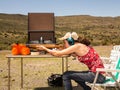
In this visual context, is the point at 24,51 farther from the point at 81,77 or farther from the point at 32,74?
the point at 32,74

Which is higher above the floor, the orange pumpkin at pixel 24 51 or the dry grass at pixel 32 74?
the orange pumpkin at pixel 24 51

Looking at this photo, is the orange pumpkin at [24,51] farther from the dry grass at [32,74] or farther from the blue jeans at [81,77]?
the dry grass at [32,74]

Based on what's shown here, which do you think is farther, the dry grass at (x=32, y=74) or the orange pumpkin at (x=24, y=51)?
the dry grass at (x=32, y=74)

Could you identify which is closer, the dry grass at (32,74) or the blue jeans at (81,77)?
the blue jeans at (81,77)

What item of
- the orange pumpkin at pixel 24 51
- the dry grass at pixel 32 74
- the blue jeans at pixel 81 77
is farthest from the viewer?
the dry grass at pixel 32 74

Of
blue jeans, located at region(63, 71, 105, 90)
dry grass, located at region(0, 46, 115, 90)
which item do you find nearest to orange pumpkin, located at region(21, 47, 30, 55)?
blue jeans, located at region(63, 71, 105, 90)

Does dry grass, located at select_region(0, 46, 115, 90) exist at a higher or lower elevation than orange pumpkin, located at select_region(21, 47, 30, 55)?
lower

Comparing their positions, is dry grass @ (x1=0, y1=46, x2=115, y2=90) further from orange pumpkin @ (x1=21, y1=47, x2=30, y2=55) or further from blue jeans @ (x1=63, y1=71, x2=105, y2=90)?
blue jeans @ (x1=63, y1=71, x2=105, y2=90)

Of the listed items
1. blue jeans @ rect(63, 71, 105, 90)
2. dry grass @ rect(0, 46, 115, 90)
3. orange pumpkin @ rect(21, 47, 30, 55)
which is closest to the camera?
blue jeans @ rect(63, 71, 105, 90)

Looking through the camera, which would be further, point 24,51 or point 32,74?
point 32,74

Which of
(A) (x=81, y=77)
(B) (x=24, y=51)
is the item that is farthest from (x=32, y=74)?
(A) (x=81, y=77)

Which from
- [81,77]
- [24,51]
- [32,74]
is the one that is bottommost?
[32,74]

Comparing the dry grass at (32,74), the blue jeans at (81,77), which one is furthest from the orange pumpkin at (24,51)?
the dry grass at (32,74)

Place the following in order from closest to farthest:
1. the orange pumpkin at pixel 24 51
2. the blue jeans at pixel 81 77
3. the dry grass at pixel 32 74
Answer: the blue jeans at pixel 81 77 → the orange pumpkin at pixel 24 51 → the dry grass at pixel 32 74
